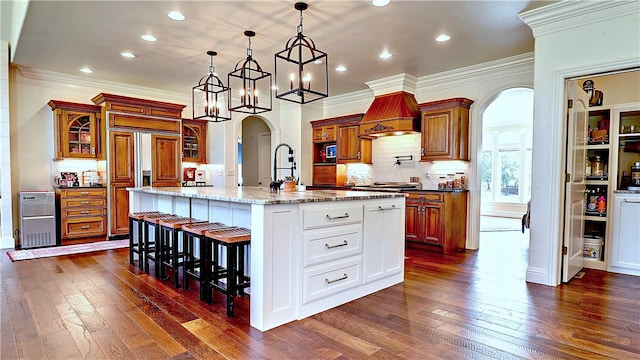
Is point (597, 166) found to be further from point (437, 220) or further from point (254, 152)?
point (254, 152)

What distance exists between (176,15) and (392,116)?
135 inches

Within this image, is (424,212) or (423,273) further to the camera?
(424,212)

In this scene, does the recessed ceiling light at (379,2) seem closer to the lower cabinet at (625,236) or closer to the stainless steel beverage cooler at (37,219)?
the lower cabinet at (625,236)

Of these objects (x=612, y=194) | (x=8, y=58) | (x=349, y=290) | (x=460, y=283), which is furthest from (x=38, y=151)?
(x=612, y=194)

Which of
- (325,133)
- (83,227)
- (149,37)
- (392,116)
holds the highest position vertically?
(149,37)

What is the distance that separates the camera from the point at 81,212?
560 centimetres

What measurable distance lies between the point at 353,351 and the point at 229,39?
3616 millimetres

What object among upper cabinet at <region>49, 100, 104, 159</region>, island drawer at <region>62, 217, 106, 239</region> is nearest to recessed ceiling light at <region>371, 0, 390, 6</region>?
upper cabinet at <region>49, 100, 104, 159</region>

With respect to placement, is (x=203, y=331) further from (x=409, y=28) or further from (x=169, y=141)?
(x=169, y=141)

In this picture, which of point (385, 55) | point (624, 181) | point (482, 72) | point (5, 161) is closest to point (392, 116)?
point (385, 55)

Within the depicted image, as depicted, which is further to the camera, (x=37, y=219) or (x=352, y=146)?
(x=352, y=146)

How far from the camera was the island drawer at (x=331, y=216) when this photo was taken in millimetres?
2717

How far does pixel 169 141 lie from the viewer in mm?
6309

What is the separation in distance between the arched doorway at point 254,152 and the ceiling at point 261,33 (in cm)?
357
